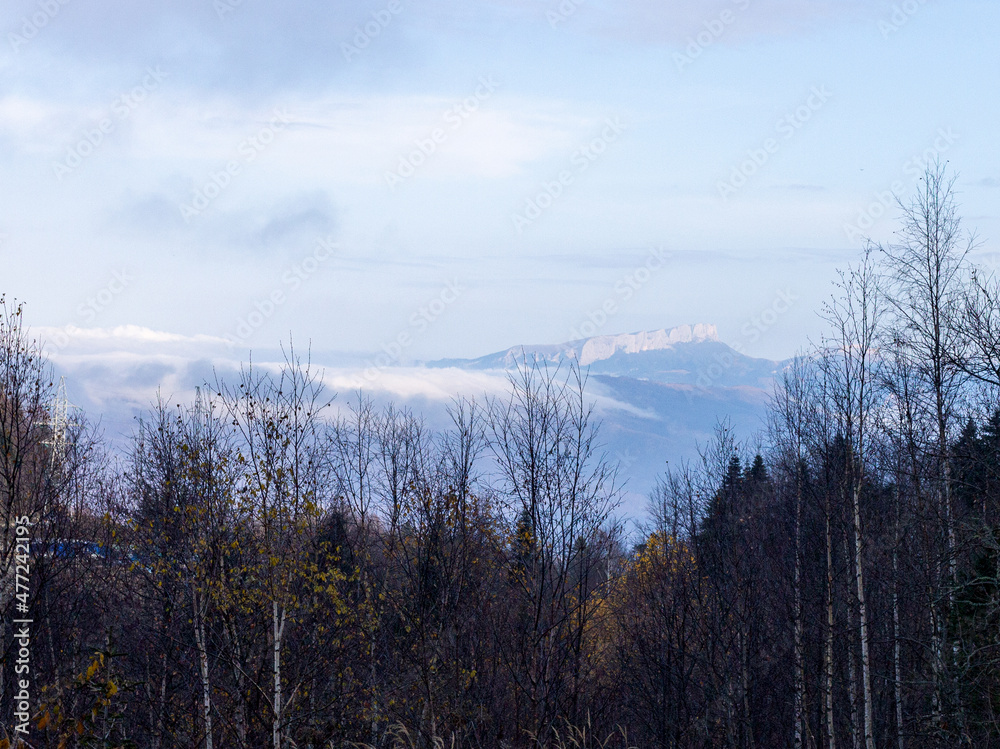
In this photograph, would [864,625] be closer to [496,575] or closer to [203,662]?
[496,575]

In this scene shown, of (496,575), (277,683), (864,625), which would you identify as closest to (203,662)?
(277,683)

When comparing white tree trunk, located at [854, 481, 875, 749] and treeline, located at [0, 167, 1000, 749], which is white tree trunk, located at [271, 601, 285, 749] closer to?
treeline, located at [0, 167, 1000, 749]

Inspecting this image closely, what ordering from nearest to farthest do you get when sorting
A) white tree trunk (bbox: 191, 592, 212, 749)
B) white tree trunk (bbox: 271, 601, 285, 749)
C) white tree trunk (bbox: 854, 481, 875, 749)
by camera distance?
white tree trunk (bbox: 271, 601, 285, 749) → white tree trunk (bbox: 191, 592, 212, 749) → white tree trunk (bbox: 854, 481, 875, 749)

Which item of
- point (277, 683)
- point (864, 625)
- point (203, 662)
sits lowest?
point (277, 683)

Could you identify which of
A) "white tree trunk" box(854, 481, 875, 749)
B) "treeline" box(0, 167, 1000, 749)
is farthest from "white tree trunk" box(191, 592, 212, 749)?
"white tree trunk" box(854, 481, 875, 749)

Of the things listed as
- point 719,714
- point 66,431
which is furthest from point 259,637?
point 66,431

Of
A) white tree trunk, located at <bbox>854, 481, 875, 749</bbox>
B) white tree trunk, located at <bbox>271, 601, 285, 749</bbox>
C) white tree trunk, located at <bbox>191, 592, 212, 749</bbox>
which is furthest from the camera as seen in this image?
white tree trunk, located at <bbox>854, 481, 875, 749</bbox>

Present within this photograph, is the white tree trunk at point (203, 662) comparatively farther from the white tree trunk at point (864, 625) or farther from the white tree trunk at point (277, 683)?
the white tree trunk at point (864, 625)

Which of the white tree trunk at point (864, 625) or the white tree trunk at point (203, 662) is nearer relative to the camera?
the white tree trunk at point (203, 662)

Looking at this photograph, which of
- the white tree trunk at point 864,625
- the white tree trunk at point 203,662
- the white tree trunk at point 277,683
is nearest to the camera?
the white tree trunk at point 277,683

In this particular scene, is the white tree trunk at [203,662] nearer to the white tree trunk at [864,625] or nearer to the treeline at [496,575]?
the treeline at [496,575]

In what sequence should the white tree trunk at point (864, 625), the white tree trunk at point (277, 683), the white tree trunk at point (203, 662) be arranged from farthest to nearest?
the white tree trunk at point (864, 625), the white tree trunk at point (203, 662), the white tree trunk at point (277, 683)

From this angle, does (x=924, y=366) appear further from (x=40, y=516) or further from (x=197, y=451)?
(x=40, y=516)

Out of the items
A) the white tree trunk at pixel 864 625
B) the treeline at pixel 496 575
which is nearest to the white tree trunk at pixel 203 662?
the treeline at pixel 496 575
